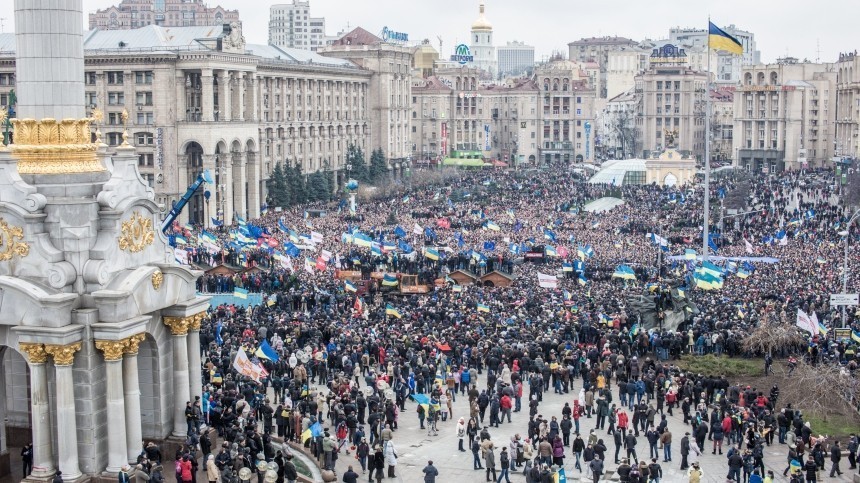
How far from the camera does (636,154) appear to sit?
15450cm

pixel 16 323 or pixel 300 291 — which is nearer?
pixel 16 323

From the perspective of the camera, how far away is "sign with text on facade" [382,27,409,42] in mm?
129250

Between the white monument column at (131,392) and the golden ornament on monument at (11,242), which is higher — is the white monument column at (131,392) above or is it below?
below

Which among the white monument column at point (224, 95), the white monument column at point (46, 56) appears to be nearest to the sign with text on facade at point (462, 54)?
the white monument column at point (224, 95)

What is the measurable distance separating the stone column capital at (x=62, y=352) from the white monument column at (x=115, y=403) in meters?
0.52

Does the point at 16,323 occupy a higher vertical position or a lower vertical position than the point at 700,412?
higher

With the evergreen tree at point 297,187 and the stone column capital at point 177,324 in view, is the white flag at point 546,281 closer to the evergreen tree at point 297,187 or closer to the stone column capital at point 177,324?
the stone column capital at point 177,324

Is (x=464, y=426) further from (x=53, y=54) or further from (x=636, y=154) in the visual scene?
(x=636, y=154)

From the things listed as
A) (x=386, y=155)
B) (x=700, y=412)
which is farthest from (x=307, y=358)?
(x=386, y=155)

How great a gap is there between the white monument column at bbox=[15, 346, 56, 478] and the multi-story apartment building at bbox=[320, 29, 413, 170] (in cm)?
9829

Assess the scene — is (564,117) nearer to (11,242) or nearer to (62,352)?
(11,242)

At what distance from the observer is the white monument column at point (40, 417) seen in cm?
2231

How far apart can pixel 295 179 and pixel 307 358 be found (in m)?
62.1

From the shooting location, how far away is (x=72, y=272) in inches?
894
